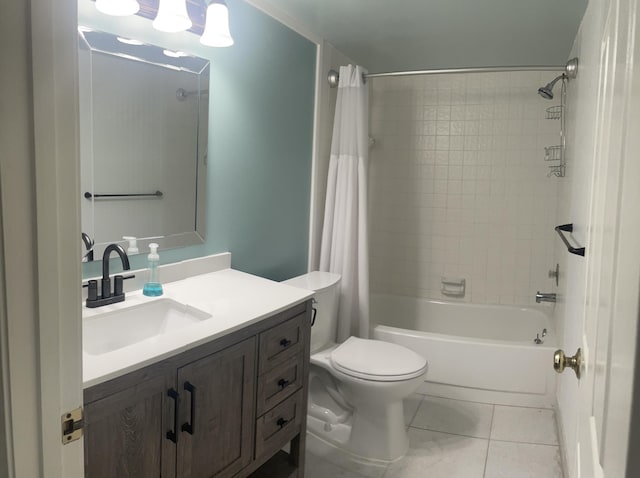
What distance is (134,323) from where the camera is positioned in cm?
181

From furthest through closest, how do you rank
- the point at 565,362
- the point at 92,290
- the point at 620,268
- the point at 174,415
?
1. the point at 92,290
2. the point at 174,415
3. the point at 565,362
4. the point at 620,268

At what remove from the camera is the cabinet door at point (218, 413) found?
1546 mm

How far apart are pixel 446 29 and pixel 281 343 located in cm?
187

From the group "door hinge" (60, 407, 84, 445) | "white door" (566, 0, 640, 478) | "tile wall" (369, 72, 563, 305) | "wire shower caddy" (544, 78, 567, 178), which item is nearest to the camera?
"white door" (566, 0, 640, 478)

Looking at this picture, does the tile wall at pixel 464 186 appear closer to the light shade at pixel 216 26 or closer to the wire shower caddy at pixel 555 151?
the wire shower caddy at pixel 555 151

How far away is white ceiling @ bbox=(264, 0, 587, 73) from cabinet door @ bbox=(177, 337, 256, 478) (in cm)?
167

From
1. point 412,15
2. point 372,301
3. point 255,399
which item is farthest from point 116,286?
point 372,301

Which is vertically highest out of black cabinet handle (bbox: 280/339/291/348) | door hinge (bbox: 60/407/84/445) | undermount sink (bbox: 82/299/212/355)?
door hinge (bbox: 60/407/84/445)

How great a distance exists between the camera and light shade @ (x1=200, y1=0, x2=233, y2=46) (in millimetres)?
2020

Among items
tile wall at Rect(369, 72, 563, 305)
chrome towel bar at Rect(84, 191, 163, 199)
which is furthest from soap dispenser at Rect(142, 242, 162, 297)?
tile wall at Rect(369, 72, 563, 305)

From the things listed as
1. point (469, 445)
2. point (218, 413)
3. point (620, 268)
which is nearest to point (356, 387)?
point (469, 445)

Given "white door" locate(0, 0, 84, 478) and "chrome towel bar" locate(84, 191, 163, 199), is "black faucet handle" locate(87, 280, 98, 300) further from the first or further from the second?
"white door" locate(0, 0, 84, 478)

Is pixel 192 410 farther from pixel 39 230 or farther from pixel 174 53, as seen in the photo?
pixel 174 53

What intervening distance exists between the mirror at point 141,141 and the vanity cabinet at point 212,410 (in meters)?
0.60
